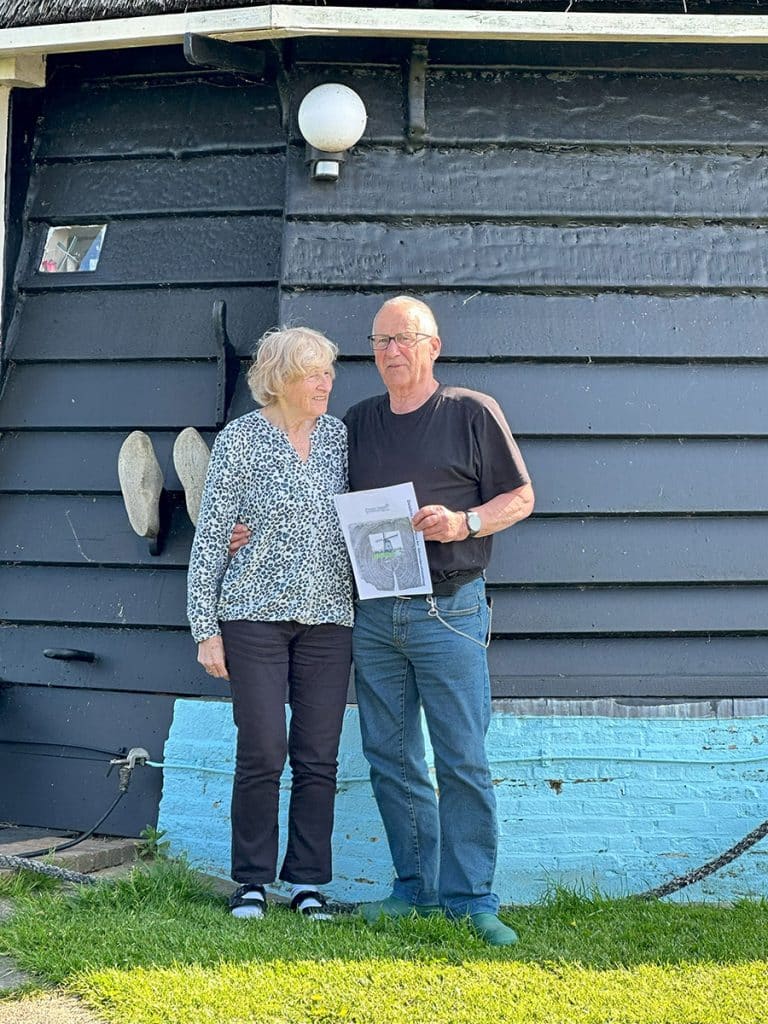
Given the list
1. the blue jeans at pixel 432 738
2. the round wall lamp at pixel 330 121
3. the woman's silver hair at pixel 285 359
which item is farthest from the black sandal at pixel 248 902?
the round wall lamp at pixel 330 121

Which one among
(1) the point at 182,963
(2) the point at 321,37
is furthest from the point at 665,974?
(2) the point at 321,37

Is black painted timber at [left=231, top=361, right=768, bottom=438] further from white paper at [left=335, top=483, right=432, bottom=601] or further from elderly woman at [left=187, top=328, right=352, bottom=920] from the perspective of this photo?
white paper at [left=335, top=483, right=432, bottom=601]

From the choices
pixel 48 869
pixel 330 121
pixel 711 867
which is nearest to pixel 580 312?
pixel 330 121

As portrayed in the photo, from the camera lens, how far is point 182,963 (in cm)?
328

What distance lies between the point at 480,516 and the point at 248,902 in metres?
1.39

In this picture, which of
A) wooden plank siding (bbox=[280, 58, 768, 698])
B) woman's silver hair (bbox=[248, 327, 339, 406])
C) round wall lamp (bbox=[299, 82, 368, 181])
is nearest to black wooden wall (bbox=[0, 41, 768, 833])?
wooden plank siding (bbox=[280, 58, 768, 698])

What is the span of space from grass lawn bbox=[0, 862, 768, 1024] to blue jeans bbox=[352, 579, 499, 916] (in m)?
0.21

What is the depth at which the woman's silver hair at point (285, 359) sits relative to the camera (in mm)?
3828

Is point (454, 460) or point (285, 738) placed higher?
point (454, 460)

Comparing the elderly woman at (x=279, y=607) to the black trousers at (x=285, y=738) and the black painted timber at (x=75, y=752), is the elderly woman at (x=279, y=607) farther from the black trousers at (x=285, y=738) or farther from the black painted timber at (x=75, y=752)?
the black painted timber at (x=75, y=752)

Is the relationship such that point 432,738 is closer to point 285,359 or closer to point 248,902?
point 248,902

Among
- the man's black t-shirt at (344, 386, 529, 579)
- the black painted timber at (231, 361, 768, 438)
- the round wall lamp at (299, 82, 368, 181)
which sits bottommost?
the man's black t-shirt at (344, 386, 529, 579)

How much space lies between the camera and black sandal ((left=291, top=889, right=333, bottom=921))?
3812 millimetres

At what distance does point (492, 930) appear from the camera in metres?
3.59
